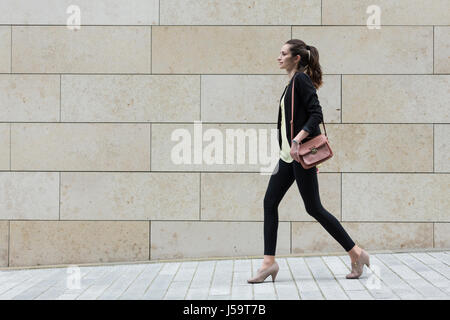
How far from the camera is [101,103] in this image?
246 inches

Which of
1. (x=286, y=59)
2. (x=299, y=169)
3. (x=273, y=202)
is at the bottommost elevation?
(x=273, y=202)

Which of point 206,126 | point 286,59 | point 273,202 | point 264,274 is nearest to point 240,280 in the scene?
point 264,274

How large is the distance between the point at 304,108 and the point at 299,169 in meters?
0.55

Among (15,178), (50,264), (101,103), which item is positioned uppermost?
(101,103)

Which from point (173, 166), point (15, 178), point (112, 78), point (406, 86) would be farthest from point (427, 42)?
point (15, 178)

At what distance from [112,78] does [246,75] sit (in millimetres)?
1539

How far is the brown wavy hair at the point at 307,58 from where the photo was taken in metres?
4.96

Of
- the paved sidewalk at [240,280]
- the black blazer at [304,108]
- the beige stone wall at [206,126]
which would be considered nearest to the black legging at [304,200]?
the black blazer at [304,108]

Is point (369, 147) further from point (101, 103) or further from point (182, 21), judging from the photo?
point (101, 103)

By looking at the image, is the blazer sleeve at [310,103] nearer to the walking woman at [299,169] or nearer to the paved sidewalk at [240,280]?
the walking woman at [299,169]

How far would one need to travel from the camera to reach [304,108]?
4.88 m

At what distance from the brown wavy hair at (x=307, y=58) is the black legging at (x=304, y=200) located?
827 millimetres

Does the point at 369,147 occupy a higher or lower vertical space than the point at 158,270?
higher

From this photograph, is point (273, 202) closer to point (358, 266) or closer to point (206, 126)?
point (358, 266)
